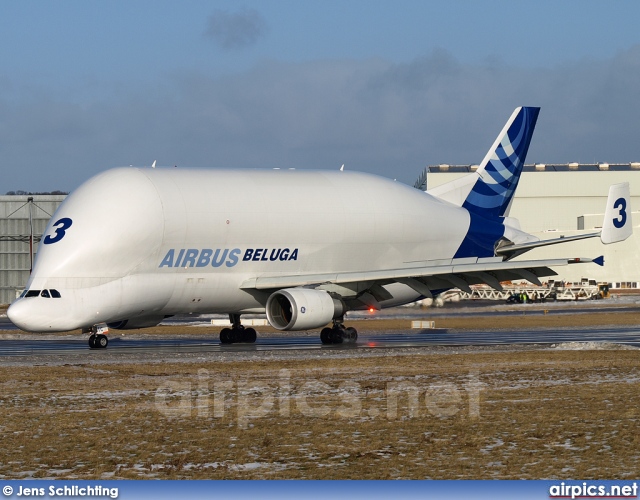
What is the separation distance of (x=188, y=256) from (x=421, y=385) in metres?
15.9

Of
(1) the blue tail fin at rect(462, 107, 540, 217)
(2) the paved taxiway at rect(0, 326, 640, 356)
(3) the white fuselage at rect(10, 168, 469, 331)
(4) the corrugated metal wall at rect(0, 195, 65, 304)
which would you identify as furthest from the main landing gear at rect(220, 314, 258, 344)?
(4) the corrugated metal wall at rect(0, 195, 65, 304)

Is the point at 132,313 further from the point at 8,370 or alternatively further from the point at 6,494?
the point at 6,494

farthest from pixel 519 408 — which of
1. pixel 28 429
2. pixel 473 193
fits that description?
pixel 473 193

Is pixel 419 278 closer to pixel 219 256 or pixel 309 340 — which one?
pixel 309 340

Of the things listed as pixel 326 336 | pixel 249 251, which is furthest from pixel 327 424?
pixel 326 336

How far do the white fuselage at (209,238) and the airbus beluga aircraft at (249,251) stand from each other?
5 centimetres

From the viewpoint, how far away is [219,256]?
36719 millimetres

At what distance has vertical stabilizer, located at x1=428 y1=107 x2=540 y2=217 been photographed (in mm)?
45781

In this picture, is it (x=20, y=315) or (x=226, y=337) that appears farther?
(x=226, y=337)

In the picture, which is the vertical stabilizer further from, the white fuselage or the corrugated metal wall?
the corrugated metal wall

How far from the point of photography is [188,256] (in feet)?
118

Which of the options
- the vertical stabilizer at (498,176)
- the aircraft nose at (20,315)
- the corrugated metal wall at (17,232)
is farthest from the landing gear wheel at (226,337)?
the corrugated metal wall at (17,232)

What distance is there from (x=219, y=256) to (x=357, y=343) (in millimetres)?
5972

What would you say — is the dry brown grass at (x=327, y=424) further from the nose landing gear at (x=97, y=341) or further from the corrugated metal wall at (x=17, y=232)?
the corrugated metal wall at (x=17, y=232)
